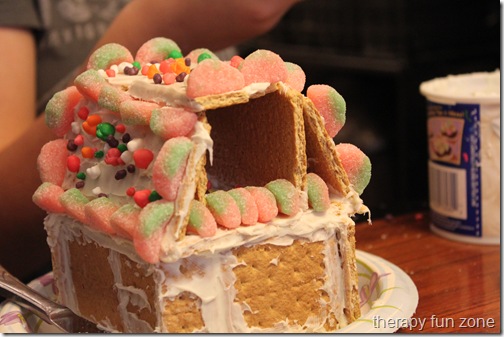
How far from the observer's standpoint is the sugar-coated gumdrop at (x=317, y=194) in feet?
2.88

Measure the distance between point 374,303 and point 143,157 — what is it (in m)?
0.32

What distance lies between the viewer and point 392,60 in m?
2.40

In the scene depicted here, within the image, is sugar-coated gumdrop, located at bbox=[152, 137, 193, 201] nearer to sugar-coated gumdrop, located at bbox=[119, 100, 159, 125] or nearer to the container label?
sugar-coated gumdrop, located at bbox=[119, 100, 159, 125]

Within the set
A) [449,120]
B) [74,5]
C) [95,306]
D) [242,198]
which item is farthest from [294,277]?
[74,5]

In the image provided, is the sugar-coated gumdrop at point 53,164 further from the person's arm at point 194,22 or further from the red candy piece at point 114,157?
the person's arm at point 194,22

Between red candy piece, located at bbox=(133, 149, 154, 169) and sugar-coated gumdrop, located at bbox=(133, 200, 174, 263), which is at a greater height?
red candy piece, located at bbox=(133, 149, 154, 169)

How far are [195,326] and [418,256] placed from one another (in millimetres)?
461

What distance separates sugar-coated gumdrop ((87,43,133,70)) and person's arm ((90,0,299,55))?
249 mm

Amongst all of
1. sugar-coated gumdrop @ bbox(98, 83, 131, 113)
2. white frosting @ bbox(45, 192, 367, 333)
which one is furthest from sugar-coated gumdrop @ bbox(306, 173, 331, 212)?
sugar-coated gumdrop @ bbox(98, 83, 131, 113)

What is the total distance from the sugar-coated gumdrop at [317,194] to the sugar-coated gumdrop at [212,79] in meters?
0.15

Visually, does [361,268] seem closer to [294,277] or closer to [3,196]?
[294,277]

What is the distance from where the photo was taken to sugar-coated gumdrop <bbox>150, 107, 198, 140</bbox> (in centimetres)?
79

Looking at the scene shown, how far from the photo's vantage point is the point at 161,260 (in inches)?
31.2

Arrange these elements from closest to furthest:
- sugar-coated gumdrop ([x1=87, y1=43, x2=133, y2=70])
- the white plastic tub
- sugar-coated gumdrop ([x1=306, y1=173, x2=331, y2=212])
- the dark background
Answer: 1. sugar-coated gumdrop ([x1=306, y1=173, x2=331, y2=212])
2. sugar-coated gumdrop ([x1=87, y1=43, x2=133, y2=70])
3. the white plastic tub
4. the dark background
